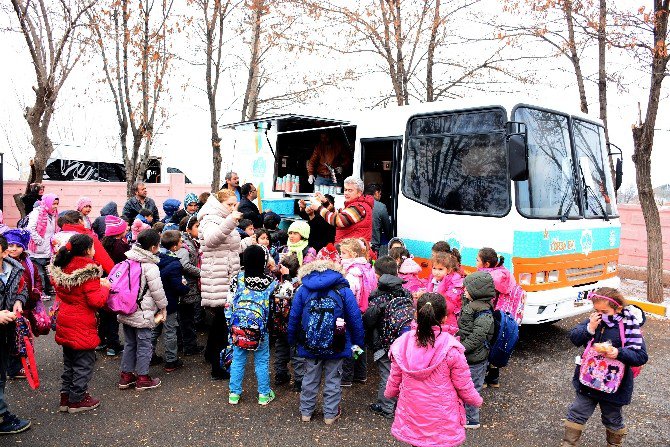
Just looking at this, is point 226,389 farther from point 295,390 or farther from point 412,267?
point 412,267

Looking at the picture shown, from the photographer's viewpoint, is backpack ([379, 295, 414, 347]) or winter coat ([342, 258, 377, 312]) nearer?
backpack ([379, 295, 414, 347])

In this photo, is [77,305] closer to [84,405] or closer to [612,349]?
[84,405]

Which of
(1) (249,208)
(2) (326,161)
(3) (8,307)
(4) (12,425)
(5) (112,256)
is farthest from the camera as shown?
(2) (326,161)

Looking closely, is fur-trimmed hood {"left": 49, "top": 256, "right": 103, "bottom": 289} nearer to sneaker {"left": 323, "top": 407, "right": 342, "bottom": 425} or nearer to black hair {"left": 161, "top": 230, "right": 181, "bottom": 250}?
black hair {"left": 161, "top": 230, "right": 181, "bottom": 250}

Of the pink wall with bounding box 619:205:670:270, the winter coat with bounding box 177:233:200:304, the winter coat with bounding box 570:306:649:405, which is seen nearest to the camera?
the winter coat with bounding box 570:306:649:405

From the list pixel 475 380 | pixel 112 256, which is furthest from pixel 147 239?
pixel 475 380

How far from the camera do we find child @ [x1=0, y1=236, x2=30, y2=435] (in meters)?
4.19

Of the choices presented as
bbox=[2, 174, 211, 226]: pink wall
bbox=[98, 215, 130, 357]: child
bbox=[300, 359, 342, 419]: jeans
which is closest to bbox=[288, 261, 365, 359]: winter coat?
bbox=[300, 359, 342, 419]: jeans

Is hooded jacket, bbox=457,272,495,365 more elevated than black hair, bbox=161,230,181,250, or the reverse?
black hair, bbox=161,230,181,250

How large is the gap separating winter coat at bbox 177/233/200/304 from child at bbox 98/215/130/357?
747mm

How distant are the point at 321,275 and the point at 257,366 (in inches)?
45.4

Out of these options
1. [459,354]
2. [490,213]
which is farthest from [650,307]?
[459,354]

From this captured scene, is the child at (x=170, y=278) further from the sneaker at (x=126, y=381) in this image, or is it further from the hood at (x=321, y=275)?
the hood at (x=321, y=275)

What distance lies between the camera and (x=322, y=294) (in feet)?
15.1
